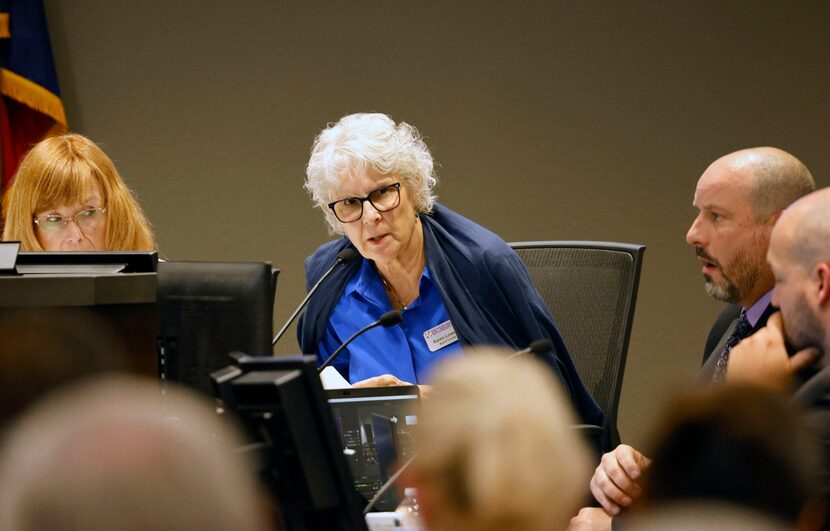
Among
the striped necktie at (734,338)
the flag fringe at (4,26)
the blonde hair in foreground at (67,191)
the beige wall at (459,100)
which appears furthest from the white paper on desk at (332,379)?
the flag fringe at (4,26)

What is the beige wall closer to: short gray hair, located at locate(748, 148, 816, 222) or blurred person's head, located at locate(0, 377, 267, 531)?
short gray hair, located at locate(748, 148, 816, 222)

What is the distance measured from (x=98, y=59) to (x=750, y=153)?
301 centimetres

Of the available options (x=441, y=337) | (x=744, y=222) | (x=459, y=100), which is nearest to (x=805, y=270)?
Answer: (x=744, y=222)

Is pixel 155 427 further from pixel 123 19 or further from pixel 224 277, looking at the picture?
pixel 123 19

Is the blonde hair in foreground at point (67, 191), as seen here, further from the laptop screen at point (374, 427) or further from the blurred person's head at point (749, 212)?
the blurred person's head at point (749, 212)

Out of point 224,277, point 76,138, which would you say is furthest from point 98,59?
point 224,277

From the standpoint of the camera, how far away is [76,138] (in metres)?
2.89

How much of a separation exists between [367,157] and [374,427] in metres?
1.09

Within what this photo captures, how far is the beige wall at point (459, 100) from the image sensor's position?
4.55m

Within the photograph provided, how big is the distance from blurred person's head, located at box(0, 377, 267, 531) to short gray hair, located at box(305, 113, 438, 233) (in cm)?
198

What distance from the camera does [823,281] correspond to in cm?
178

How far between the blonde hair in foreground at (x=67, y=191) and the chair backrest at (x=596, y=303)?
3.73 ft

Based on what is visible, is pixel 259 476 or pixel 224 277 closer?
pixel 259 476

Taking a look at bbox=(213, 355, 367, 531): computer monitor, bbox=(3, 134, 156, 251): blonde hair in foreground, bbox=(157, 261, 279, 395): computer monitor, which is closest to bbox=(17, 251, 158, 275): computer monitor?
bbox=(157, 261, 279, 395): computer monitor
